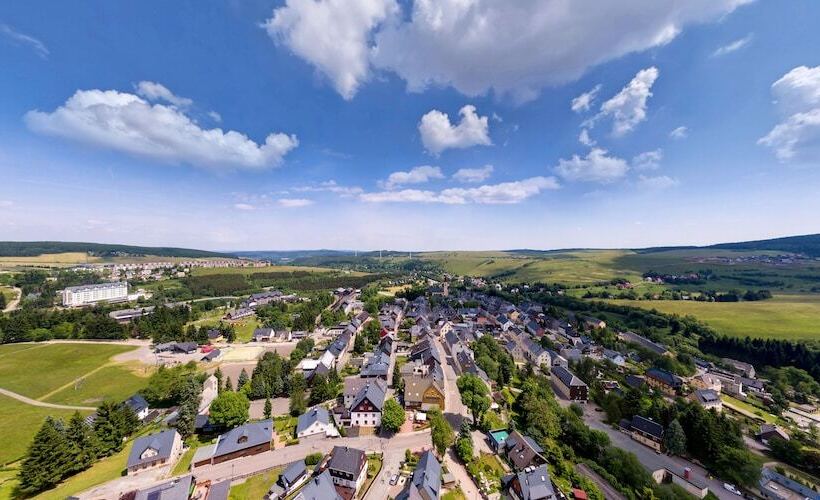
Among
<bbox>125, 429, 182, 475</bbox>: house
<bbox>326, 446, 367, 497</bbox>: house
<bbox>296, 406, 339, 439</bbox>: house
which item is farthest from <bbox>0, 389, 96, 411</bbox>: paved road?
<bbox>326, 446, 367, 497</bbox>: house

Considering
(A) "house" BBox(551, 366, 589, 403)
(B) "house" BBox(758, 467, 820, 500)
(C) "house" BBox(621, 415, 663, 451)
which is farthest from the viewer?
(A) "house" BBox(551, 366, 589, 403)

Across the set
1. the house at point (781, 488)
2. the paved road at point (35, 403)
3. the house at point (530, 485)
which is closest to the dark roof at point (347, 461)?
the house at point (530, 485)

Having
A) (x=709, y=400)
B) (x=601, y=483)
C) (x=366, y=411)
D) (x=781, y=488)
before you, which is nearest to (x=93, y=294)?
(x=366, y=411)

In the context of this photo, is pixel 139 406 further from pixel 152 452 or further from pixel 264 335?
pixel 264 335

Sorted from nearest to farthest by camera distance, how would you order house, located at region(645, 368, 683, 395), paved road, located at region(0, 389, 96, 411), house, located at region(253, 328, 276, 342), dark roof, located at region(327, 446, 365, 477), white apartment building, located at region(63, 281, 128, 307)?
1. dark roof, located at region(327, 446, 365, 477)
2. paved road, located at region(0, 389, 96, 411)
3. house, located at region(645, 368, 683, 395)
4. house, located at region(253, 328, 276, 342)
5. white apartment building, located at region(63, 281, 128, 307)

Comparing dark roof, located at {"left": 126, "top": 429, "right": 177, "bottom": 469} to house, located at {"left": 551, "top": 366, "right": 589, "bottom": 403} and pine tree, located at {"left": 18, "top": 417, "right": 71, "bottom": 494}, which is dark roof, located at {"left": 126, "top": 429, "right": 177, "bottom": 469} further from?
house, located at {"left": 551, "top": 366, "right": 589, "bottom": 403}

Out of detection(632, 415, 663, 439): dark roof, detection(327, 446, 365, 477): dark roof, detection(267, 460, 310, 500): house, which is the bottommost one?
detection(632, 415, 663, 439): dark roof
